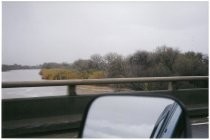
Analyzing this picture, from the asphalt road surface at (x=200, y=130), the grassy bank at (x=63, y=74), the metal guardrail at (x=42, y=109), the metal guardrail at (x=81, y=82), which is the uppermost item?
the grassy bank at (x=63, y=74)

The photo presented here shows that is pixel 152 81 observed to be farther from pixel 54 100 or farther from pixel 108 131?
pixel 108 131

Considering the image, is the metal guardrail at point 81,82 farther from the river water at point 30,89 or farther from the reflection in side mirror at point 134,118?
the reflection in side mirror at point 134,118

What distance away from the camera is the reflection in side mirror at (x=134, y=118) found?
268 cm

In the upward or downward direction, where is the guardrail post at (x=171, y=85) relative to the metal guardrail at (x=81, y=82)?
downward

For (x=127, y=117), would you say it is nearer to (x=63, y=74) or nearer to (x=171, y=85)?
(x=63, y=74)

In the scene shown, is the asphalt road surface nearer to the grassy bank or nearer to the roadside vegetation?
the roadside vegetation

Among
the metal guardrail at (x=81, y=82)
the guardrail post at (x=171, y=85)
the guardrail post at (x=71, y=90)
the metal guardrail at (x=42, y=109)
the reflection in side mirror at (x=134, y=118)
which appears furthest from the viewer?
the guardrail post at (x=171, y=85)

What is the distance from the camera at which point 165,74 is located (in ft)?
40.9

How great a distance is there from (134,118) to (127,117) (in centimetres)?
7

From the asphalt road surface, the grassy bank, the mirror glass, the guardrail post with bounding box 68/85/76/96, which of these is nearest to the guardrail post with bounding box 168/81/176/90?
the asphalt road surface

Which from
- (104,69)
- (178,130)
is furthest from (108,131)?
(104,69)

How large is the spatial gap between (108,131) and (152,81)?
6878 millimetres

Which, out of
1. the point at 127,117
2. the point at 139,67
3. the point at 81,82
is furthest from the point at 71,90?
the point at 127,117

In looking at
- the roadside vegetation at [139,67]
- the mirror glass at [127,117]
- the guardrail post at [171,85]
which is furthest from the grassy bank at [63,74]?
the mirror glass at [127,117]
